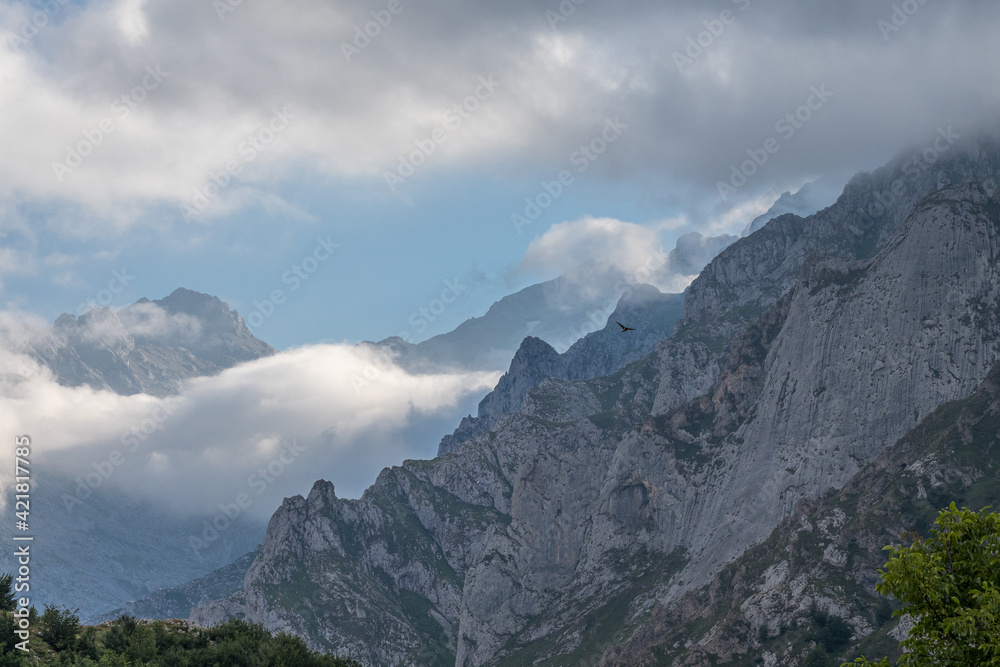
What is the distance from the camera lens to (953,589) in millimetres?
36250

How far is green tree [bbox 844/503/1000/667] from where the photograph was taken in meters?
34.0

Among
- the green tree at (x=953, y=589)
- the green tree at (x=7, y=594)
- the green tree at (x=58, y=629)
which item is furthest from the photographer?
the green tree at (x=7, y=594)

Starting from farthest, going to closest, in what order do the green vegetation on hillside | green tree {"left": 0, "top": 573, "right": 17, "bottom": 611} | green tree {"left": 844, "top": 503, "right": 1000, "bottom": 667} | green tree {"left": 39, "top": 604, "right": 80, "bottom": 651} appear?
green tree {"left": 0, "top": 573, "right": 17, "bottom": 611} < green tree {"left": 39, "top": 604, "right": 80, "bottom": 651} < the green vegetation on hillside < green tree {"left": 844, "top": 503, "right": 1000, "bottom": 667}

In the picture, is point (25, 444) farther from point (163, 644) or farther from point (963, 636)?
point (963, 636)

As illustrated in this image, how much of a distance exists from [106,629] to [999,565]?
3130 inches

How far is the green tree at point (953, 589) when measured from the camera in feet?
112

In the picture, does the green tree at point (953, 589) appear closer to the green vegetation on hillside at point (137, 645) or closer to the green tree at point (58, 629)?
the green vegetation on hillside at point (137, 645)

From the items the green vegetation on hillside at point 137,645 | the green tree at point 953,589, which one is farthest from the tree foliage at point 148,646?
the green tree at point 953,589

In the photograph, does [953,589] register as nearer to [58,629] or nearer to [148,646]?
[148,646]

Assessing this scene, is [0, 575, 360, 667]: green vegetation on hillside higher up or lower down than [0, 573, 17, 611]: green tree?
lower down

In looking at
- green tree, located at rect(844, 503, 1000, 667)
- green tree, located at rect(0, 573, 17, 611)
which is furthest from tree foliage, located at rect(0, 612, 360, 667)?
green tree, located at rect(844, 503, 1000, 667)

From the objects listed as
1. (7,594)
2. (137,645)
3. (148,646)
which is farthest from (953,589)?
(7,594)

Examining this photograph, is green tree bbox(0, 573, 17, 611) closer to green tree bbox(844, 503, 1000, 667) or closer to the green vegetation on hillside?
the green vegetation on hillside

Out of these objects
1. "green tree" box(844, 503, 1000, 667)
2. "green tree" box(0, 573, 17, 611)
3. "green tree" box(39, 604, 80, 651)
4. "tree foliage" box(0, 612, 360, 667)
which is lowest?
"green tree" box(844, 503, 1000, 667)
